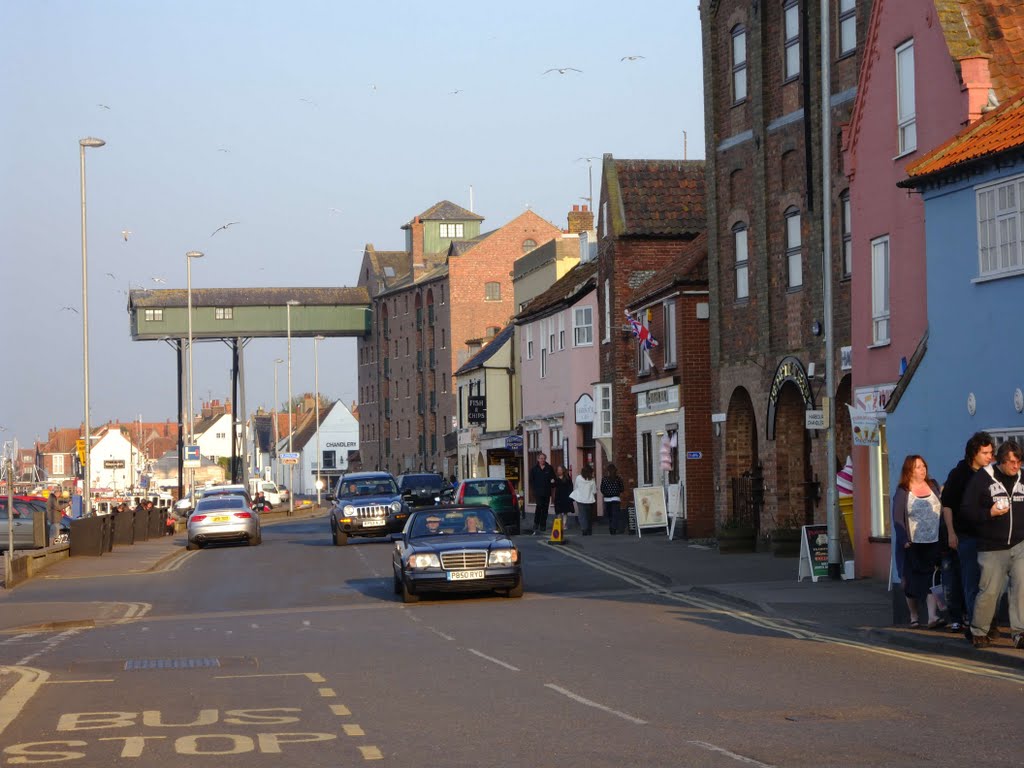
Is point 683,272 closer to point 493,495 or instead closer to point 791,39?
point 493,495

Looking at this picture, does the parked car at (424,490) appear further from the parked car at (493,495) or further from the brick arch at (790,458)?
the brick arch at (790,458)

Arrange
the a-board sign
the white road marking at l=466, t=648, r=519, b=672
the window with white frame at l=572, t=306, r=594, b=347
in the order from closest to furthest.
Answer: the white road marking at l=466, t=648, r=519, b=672
the a-board sign
the window with white frame at l=572, t=306, r=594, b=347

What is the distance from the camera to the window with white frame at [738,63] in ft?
118

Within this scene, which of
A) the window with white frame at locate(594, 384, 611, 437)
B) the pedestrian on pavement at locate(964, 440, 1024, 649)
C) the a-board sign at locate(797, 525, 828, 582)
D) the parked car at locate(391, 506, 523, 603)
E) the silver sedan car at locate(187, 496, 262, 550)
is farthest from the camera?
the window with white frame at locate(594, 384, 611, 437)

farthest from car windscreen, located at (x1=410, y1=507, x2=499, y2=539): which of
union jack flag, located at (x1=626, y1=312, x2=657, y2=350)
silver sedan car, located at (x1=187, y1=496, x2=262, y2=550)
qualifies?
silver sedan car, located at (x1=187, y1=496, x2=262, y2=550)

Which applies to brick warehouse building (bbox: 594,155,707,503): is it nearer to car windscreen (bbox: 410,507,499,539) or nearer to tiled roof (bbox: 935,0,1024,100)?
car windscreen (bbox: 410,507,499,539)

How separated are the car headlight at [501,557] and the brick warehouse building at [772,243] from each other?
8253 mm

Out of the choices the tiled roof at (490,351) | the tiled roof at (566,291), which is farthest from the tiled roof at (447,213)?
the tiled roof at (566,291)

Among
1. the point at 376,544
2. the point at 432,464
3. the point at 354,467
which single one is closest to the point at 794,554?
the point at 376,544

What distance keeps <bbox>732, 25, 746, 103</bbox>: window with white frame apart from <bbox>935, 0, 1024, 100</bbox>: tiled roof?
472 inches

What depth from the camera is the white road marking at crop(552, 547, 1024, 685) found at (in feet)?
47.1

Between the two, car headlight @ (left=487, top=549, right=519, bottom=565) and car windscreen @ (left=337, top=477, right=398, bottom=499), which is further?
car windscreen @ (left=337, top=477, right=398, bottom=499)

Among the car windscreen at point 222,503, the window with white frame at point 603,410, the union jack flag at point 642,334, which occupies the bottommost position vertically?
the car windscreen at point 222,503

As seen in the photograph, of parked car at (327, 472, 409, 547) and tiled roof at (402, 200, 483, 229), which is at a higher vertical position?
tiled roof at (402, 200, 483, 229)
